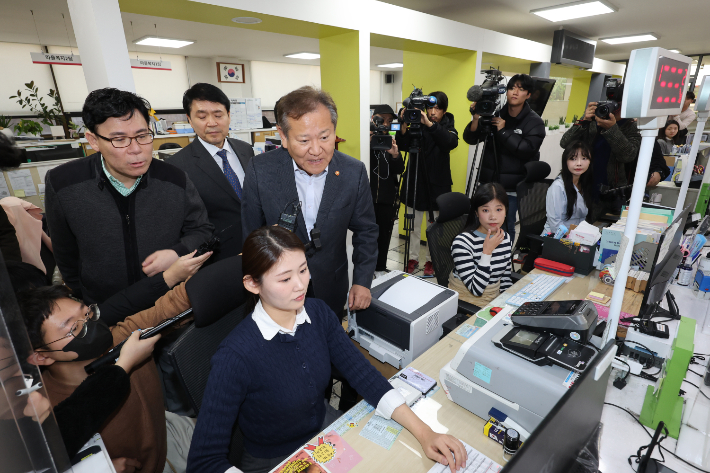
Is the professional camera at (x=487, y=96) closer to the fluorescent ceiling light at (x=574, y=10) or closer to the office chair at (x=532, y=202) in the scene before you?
the office chair at (x=532, y=202)

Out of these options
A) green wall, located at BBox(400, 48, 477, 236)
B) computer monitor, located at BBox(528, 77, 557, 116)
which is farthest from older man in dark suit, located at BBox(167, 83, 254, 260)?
computer monitor, located at BBox(528, 77, 557, 116)

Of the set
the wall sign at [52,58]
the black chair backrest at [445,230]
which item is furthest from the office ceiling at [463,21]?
the black chair backrest at [445,230]

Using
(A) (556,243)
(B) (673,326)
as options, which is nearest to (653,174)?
(A) (556,243)

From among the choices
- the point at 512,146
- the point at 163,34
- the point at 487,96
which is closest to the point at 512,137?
the point at 512,146

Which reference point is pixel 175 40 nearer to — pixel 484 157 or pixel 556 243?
pixel 484 157

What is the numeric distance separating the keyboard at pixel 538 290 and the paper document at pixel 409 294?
1.10 ft

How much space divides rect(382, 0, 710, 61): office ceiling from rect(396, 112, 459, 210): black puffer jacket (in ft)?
3.25

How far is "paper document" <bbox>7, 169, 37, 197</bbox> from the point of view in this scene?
8.81 feet

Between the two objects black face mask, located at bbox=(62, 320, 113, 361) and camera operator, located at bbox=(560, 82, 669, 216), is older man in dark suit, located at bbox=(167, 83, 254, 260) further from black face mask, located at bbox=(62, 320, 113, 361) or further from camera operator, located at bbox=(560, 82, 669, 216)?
camera operator, located at bbox=(560, 82, 669, 216)

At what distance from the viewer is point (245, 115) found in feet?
17.2

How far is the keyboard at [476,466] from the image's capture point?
0.92 metres

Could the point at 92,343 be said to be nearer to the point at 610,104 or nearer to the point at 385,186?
the point at 385,186

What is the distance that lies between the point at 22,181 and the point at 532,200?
12.5 feet

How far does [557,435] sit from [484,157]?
286 cm
